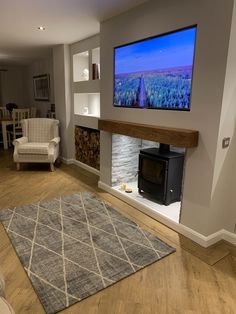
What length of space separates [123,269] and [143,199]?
129 centimetres

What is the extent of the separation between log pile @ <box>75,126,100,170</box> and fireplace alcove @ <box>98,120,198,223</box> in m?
0.74

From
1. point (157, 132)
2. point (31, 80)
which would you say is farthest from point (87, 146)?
point (31, 80)

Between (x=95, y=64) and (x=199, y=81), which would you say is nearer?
(x=199, y=81)

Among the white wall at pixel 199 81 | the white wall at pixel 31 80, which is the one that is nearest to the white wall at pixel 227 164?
the white wall at pixel 199 81

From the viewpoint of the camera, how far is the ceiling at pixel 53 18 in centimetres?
253

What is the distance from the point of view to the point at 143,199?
3.14 meters

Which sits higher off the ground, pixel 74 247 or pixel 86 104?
pixel 86 104

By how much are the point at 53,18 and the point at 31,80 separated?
5.19m

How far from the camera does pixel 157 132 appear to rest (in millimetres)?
2438

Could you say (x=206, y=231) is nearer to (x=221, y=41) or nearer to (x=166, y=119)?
(x=166, y=119)

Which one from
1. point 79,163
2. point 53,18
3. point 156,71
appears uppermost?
point 53,18

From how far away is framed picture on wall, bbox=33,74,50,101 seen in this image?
6.58 metres

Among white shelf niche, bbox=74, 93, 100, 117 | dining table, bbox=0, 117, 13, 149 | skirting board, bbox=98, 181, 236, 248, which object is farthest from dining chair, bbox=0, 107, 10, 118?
skirting board, bbox=98, 181, 236, 248

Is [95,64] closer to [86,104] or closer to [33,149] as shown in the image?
[86,104]
